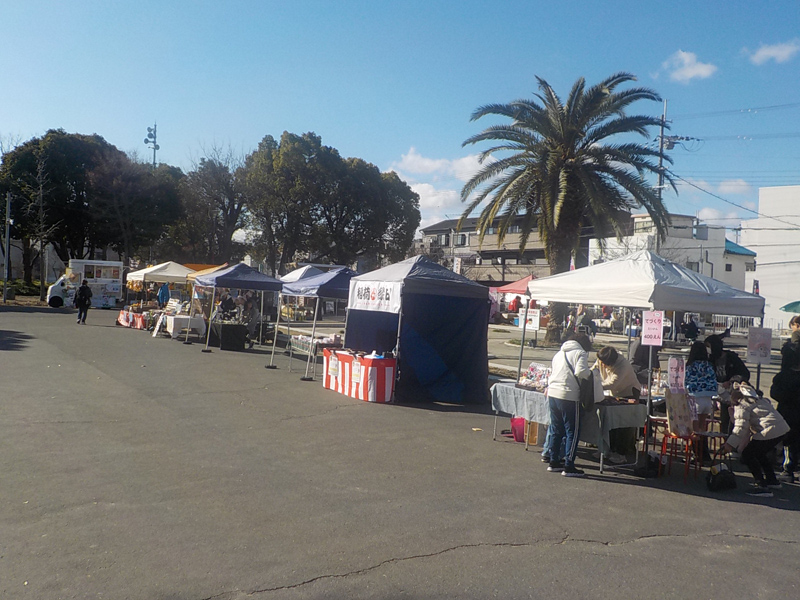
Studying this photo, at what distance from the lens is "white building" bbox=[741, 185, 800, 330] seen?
45.7m

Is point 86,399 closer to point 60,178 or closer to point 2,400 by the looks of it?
point 2,400

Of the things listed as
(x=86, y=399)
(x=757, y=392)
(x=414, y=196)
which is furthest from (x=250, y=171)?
(x=757, y=392)

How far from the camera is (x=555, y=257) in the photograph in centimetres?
2116

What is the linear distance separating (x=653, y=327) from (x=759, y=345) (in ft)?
5.64

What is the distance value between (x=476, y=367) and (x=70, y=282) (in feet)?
106

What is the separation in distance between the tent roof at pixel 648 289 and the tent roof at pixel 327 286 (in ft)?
22.0

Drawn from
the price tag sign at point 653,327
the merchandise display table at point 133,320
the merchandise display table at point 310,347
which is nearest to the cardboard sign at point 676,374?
the price tag sign at point 653,327

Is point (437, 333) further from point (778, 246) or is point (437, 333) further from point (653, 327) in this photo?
point (778, 246)

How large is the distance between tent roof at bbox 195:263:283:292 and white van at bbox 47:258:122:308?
21.5 meters

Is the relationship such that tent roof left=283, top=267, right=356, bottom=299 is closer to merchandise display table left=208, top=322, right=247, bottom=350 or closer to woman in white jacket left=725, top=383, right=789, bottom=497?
merchandise display table left=208, top=322, right=247, bottom=350

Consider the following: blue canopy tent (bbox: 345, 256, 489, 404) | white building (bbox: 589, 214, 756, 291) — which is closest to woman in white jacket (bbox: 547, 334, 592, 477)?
blue canopy tent (bbox: 345, 256, 489, 404)

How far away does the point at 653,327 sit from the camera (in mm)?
8023

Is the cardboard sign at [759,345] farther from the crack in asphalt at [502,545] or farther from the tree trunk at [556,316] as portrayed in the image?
the tree trunk at [556,316]

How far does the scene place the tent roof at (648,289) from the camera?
317 inches
